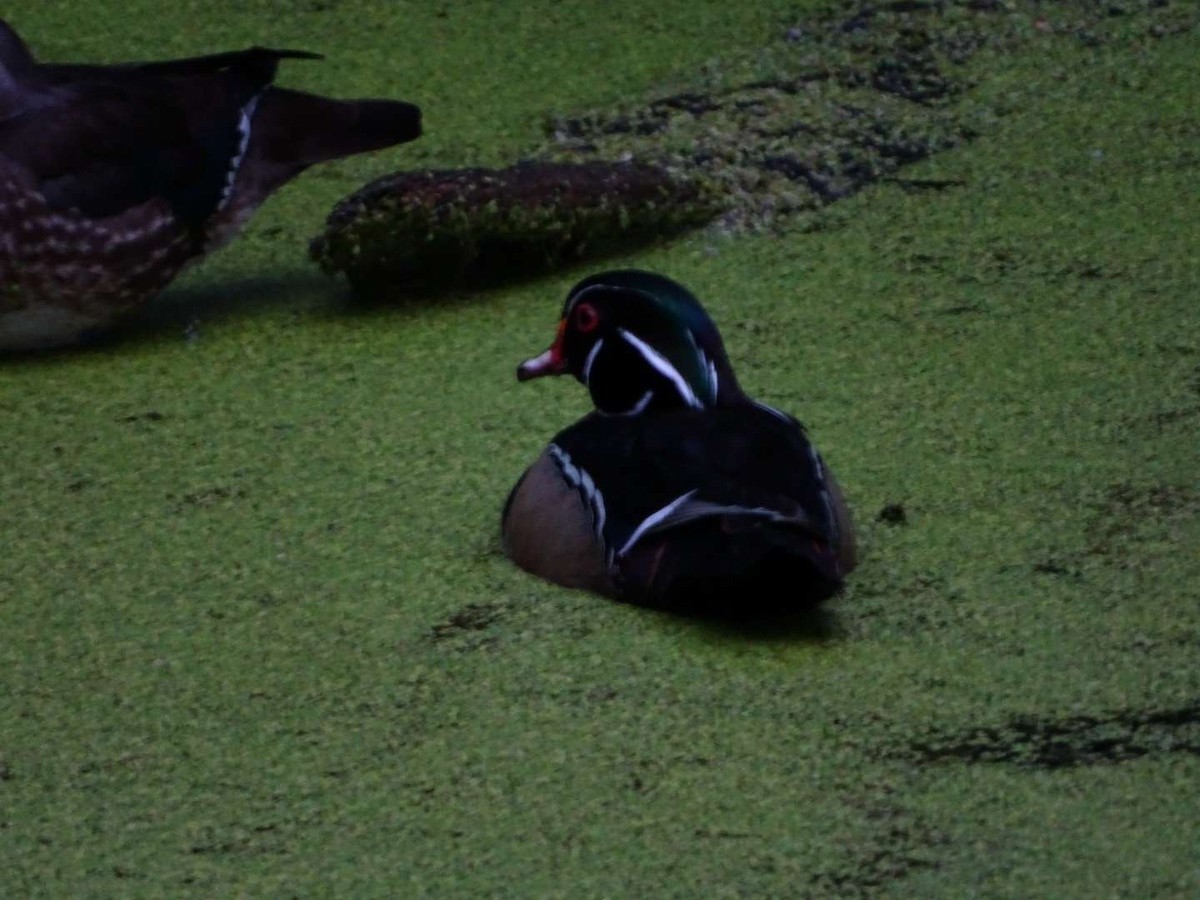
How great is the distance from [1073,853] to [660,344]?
903mm

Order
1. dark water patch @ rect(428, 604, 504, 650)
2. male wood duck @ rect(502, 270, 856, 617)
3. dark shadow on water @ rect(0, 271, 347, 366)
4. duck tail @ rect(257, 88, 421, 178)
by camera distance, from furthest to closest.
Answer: duck tail @ rect(257, 88, 421, 178)
dark shadow on water @ rect(0, 271, 347, 366)
dark water patch @ rect(428, 604, 504, 650)
male wood duck @ rect(502, 270, 856, 617)

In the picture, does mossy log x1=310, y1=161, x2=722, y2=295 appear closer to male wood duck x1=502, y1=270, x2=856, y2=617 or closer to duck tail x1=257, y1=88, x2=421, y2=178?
duck tail x1=257, y1=88, x2=421, y2=178

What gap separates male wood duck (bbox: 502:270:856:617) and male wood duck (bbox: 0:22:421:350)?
88 centimetres

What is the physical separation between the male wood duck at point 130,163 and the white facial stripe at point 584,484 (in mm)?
1024

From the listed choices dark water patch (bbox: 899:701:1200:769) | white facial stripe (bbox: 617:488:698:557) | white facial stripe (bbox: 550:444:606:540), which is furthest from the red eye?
dark water patch (bbox: 899:701:1200:769)

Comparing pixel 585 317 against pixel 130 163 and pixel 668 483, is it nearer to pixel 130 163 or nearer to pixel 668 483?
pixel 668 483

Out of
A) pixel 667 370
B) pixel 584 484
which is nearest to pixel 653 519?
pixel 584 484

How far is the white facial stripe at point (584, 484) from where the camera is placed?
2.33m

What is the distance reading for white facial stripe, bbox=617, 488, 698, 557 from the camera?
2221 millimetres

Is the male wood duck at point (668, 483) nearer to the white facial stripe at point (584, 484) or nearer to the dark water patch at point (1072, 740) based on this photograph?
the white facial stripe at point (584, 484)

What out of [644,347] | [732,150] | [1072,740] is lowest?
[732,150]

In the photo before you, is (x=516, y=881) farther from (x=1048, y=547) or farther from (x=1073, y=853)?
(x=1048, y=547)

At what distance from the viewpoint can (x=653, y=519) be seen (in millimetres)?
2244

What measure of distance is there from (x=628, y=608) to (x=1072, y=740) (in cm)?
54
